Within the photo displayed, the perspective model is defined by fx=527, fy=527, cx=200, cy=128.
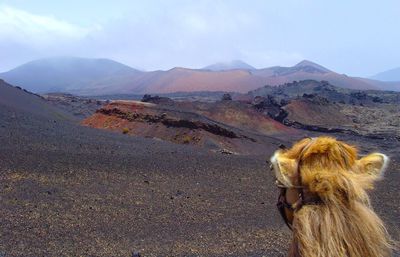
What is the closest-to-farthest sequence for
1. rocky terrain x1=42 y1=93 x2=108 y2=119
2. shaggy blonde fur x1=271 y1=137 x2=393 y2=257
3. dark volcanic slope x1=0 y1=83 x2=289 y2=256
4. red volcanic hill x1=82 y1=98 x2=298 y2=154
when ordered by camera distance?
shaggy blonde fur x1=271 y1=137 x2=393 y2=257, dark volcanic slope x1=0 y1=83 x2=289 y2=256, red volcanic hill x1=82 y1=98 x2=298 y2=154, rocky terrain x1=42 y1=93 x2=108 y2=119

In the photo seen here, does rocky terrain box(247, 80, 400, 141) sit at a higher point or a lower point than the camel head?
lower

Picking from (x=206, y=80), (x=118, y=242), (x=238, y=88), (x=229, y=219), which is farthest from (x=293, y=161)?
(x=206, y=80)

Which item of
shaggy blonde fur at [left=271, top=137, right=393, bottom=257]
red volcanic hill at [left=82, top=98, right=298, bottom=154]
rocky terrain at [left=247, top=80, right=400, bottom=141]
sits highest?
shaggy blonde fur at [left=271, top=137, right=393, bottom=257]

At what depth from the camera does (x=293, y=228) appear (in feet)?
4.20

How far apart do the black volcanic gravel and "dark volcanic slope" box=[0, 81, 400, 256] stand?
14mm

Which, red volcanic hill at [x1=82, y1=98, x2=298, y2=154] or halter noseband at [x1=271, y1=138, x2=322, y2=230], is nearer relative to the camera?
halter noseband at [x1=271, y1=138, x2=322, y2=230]

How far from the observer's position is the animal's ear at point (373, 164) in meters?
1.31

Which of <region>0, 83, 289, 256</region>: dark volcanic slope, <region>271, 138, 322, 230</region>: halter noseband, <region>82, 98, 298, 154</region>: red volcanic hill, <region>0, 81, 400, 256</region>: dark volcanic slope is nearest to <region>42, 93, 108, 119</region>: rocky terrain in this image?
<region>82, 98, 298, 154</region>: red volcanic hill

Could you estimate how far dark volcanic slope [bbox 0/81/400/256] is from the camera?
253 inches

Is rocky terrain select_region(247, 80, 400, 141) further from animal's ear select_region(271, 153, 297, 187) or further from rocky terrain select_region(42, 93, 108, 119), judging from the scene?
animal's ear select_region(271, 153, 297, 187)

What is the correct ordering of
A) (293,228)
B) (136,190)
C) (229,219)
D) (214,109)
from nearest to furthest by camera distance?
(293,228) → (229,219) → (136,190) → (214,109)

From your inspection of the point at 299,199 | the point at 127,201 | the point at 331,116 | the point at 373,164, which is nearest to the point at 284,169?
the point at 299,199

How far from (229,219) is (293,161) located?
6778mm

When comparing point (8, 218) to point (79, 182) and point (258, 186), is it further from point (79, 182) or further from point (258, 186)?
point (258, 186)
